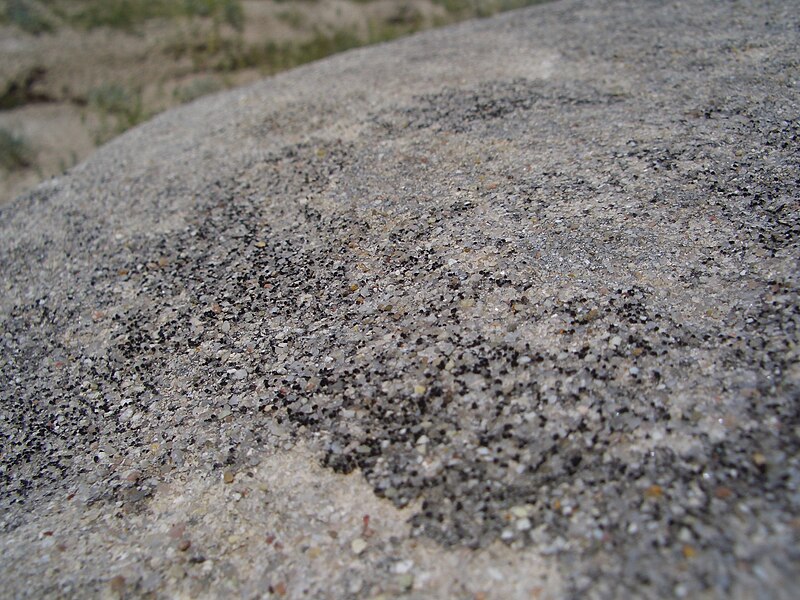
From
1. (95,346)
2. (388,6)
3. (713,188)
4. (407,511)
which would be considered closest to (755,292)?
(713,188)

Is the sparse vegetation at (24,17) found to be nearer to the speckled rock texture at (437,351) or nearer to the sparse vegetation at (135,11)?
the sparse vegetation at (135,11)

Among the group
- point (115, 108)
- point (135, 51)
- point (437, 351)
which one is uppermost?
point (135, 51)

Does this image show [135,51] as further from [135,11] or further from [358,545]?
[358,545]

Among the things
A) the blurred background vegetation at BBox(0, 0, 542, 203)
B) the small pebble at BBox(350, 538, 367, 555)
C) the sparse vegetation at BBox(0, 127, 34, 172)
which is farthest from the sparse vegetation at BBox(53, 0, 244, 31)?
the small pebble at BBox(350, 538, 367, 555)

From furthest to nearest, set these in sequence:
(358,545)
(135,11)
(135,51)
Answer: (135,11) → (135,51) → (358,545)

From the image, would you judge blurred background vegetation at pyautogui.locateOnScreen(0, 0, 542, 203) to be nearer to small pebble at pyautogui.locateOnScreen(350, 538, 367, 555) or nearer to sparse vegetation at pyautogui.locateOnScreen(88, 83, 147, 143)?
sparse vegetation at pyautogui.locateOnScreen(88, 83, 147, 143)

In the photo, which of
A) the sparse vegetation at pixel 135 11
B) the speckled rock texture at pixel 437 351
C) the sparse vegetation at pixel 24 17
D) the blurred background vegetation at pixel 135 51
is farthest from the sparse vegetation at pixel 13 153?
the sparse vegetation at pixel 135 11

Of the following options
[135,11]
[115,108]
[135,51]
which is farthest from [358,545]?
[135,11]
